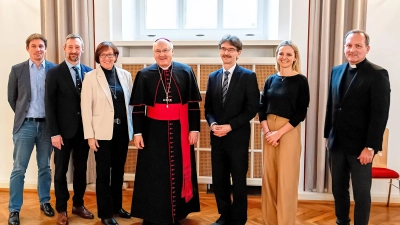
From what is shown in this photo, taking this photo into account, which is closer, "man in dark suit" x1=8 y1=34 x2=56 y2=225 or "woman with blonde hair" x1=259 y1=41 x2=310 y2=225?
"woman with blonde hair" x1=259 y1=41 x2=310 y2=225

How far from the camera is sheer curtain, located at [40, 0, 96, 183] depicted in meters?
3.56

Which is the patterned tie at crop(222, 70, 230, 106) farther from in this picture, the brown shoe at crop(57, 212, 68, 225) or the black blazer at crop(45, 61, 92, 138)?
the brown shoe at crop(57, 212, 68, 225)

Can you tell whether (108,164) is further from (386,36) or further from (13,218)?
(386,36)

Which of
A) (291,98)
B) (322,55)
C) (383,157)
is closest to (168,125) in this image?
(291,98)

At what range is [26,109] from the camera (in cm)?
293

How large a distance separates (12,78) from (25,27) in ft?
3.45

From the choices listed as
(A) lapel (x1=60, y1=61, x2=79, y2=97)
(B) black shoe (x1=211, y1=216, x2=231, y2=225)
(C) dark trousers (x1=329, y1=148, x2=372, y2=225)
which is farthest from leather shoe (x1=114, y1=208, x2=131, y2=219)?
(C) dark trousers (x1=329, y1=148, x2=372, y2=225)

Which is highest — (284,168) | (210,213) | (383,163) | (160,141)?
(160,141)

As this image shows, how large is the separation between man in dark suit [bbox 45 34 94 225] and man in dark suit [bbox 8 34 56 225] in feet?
0.77

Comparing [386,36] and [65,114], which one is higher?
[386,36]

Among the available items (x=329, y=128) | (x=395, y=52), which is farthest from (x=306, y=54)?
(x=329, y=128)

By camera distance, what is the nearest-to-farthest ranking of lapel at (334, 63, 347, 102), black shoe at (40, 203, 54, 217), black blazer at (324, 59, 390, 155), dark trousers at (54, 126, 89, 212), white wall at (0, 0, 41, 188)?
black blazer at (324, 59, 390, 155)
lapel at (334, 63, 347, 102)
dark trousers at (54, 126, 89, 212)
black shoe at (40, 203, 54, 217)
white wall at (0, 0, 41, 188)

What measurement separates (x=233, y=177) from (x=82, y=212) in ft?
4.48

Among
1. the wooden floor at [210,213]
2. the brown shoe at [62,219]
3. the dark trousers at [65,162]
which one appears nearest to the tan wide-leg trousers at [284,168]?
the wooden floor at [210,213]
